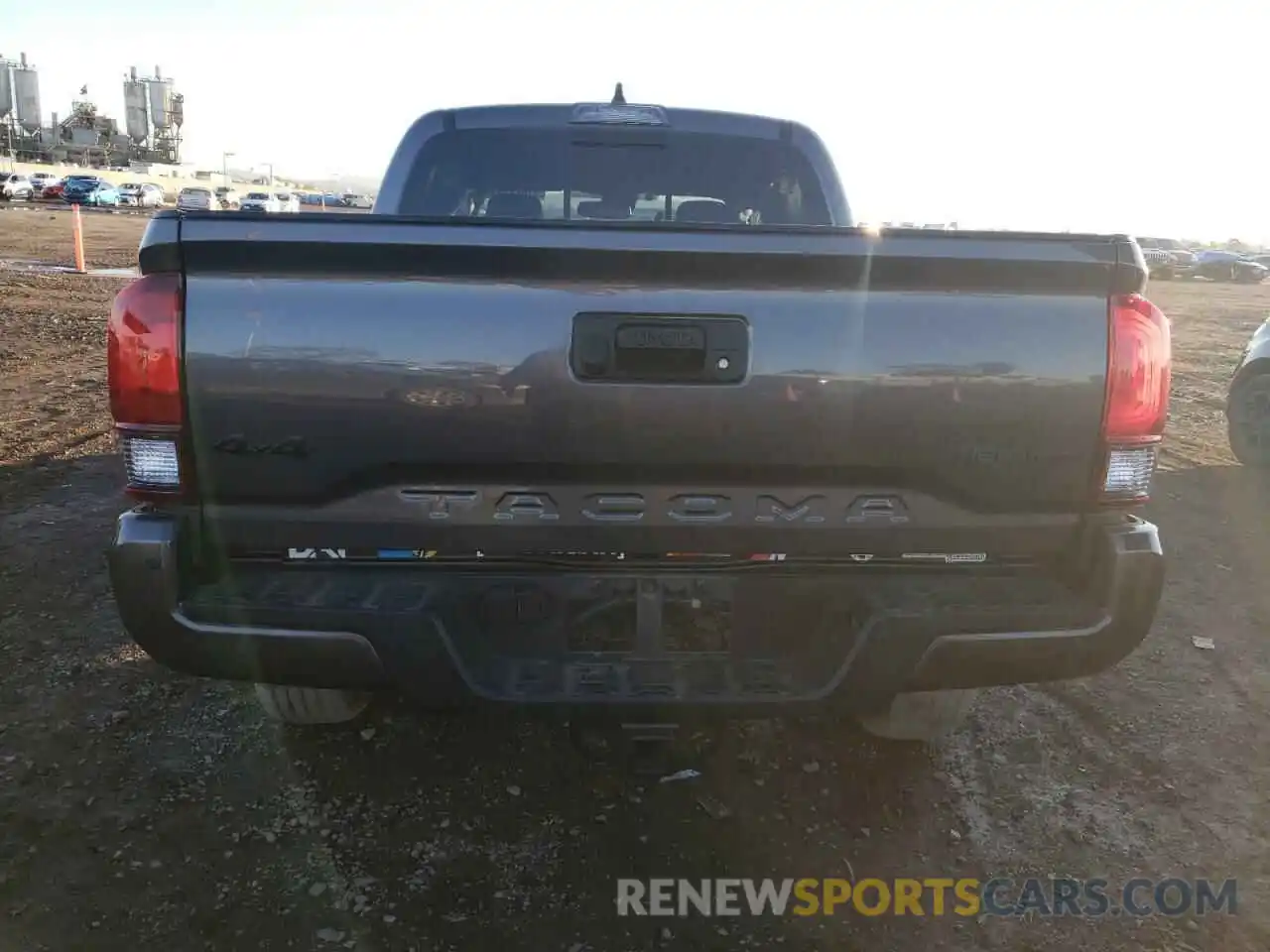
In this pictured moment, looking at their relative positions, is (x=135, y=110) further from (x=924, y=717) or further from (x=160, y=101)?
(x=924, y=717)

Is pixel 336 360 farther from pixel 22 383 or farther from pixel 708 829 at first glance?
pixel 22 383

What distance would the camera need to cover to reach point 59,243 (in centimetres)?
2511

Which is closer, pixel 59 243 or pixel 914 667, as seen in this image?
pixel 914 667

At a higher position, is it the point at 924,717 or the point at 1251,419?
the point at 1251,419

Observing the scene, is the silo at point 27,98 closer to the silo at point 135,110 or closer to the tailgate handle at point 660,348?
the silo at point 135,110

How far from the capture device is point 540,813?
9.57ft

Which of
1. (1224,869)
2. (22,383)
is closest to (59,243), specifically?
(22,383)

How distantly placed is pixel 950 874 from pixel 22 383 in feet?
28.9

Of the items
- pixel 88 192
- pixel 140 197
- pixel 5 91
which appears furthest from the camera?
pixel 5 91

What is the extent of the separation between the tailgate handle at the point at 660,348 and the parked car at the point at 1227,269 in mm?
45267

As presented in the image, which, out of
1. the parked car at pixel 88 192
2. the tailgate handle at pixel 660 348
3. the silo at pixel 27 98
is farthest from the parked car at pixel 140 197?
the tailgate handle at pixel 660 348

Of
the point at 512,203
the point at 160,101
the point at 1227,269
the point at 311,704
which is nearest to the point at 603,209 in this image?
the point at 512,203

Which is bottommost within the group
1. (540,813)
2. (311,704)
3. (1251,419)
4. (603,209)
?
(540,813)

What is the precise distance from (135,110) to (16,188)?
6728 cm
